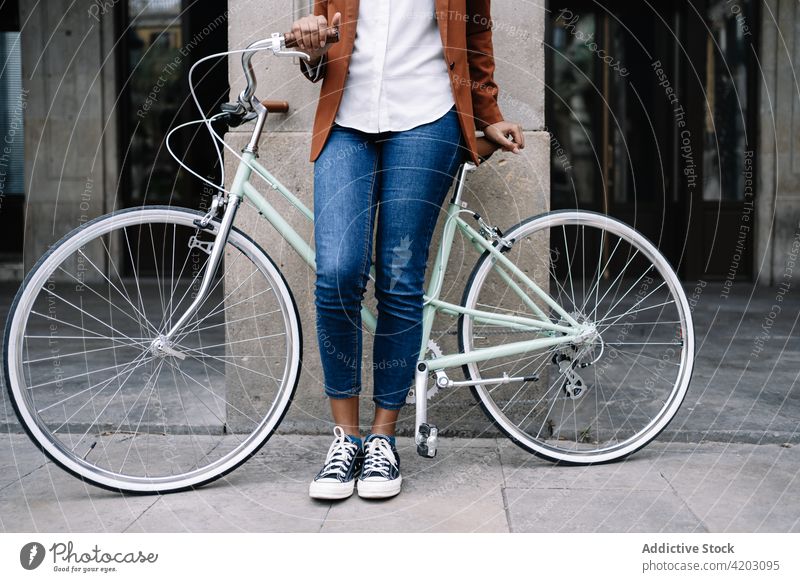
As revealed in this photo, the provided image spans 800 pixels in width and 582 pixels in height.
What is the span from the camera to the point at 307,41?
254cm

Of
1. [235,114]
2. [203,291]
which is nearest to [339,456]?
[203,291]

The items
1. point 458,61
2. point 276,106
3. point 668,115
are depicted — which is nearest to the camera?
point 458,61

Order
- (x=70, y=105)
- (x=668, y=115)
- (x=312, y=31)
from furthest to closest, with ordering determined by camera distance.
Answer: (x=668, y=115) → (x=70, y=105) → (x=312, y=31)

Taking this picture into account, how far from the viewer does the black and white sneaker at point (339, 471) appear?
8.80 feet

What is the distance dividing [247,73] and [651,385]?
2.40m

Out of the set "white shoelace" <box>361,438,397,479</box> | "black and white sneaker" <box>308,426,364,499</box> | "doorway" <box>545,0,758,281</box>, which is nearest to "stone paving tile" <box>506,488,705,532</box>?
"white shoelace" <box>361,438,397,479</box>

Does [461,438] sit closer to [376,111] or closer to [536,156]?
[536,156]

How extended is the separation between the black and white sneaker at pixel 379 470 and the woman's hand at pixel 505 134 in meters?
1.00

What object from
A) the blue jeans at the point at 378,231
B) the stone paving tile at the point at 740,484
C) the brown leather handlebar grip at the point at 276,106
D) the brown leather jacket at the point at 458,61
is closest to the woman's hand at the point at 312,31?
the brown leather jacket at the point at 458,61

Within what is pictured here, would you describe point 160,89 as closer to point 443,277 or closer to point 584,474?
point 443,277

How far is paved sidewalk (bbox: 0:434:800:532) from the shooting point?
2514 millimetres

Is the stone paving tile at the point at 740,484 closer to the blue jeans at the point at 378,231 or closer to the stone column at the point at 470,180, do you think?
the stone column at the point at 470,180

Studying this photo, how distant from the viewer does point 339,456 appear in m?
2.76

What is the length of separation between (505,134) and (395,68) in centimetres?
43
